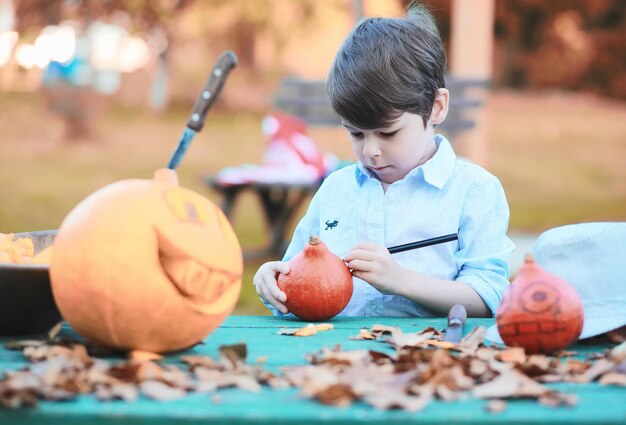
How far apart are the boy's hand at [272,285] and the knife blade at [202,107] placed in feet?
1.20

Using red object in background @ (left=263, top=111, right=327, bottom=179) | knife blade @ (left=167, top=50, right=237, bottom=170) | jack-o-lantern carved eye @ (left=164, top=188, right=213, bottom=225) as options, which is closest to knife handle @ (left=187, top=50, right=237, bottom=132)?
knife blade @ (left=167, top=50, right=237, bottom=170)

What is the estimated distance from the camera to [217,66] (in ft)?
6.77

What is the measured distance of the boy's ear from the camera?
8.41ft

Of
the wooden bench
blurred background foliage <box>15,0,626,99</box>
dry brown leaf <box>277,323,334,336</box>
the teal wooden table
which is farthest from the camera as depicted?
blurred background foliage <box>15,0,626,99</box>

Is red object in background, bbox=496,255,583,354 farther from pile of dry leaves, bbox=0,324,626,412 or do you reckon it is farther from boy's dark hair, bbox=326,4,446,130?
boy's dark hair, bbox=326,4,446,130

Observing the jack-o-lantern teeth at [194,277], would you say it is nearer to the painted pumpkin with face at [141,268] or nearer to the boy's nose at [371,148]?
the painted pumpkin with face at [141,268]

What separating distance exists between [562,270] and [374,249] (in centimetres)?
47

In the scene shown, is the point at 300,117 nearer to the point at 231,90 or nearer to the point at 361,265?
the point at 361,265

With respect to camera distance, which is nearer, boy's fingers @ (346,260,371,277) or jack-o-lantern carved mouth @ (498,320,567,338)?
jack-o-lantern carved mouth @ (498,320,567,338)

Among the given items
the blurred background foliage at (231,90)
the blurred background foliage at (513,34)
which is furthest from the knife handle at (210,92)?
the blurred background foliage at (513,34)

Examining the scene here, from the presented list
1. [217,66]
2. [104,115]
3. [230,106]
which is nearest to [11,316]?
[217,66]

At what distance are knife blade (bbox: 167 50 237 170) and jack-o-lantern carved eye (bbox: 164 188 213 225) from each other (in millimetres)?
267

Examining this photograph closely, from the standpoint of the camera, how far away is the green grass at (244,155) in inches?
401

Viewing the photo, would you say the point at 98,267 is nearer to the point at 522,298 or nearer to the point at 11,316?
the point at 11,316
